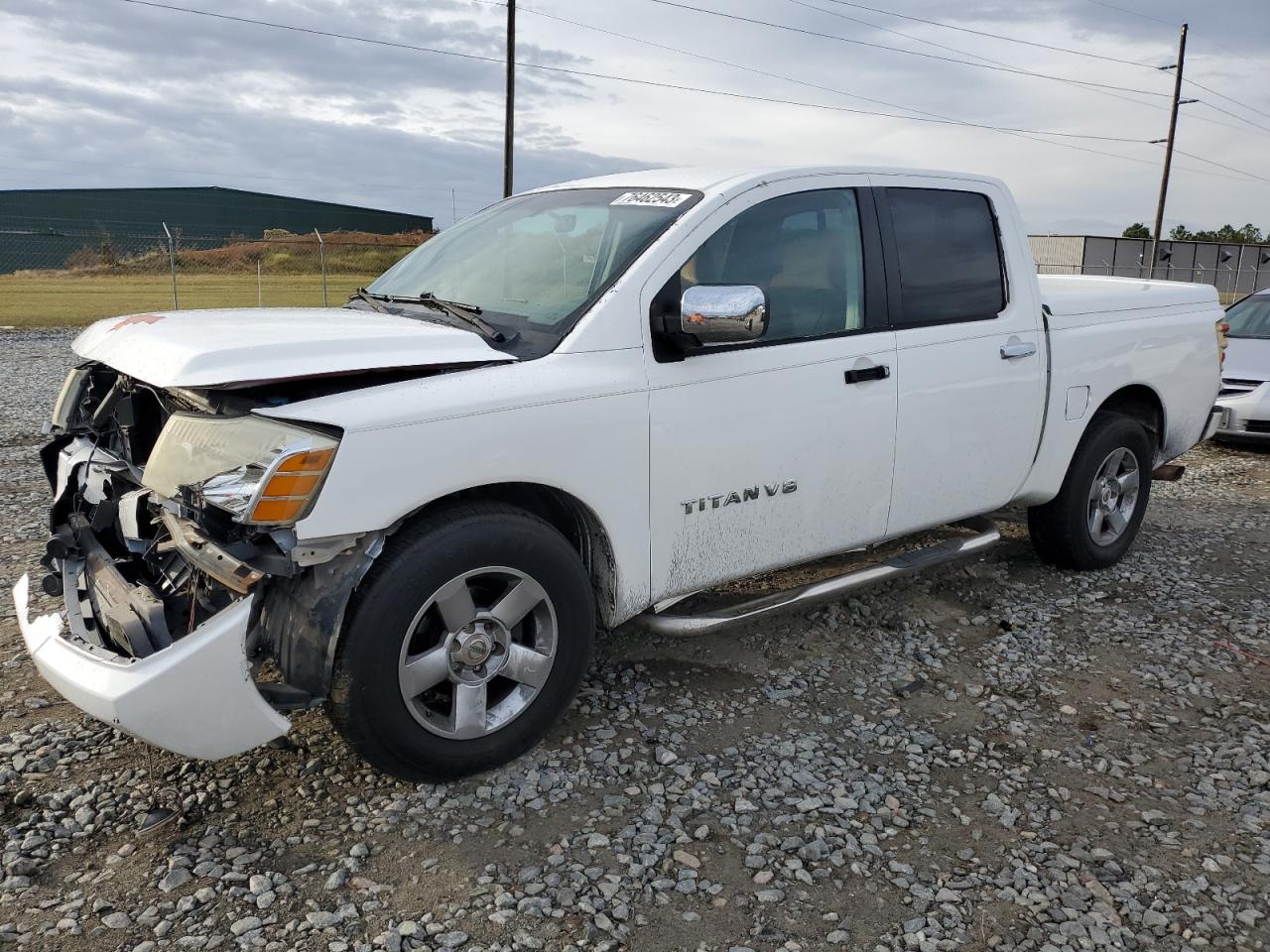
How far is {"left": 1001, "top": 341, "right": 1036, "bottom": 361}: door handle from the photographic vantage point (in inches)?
174

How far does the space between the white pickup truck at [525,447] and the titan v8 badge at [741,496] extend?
10mm

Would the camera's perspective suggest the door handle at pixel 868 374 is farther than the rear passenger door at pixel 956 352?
No

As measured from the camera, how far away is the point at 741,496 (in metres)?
3.58

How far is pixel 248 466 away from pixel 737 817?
1786 mm

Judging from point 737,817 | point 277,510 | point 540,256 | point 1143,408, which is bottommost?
point 737,817

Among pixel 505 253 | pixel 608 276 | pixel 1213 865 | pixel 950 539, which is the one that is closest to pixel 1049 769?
pixel 1213 865

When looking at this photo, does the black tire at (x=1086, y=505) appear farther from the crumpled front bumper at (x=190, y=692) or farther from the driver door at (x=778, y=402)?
the crumpled front bumper at (x=190, y=692)

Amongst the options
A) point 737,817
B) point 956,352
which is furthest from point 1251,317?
point 737,817

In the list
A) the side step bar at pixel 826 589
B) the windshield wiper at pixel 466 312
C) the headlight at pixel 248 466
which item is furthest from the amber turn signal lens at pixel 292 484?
the side step bar at pixel 826 589

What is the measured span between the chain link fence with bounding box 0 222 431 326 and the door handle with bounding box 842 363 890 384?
54.2 feet

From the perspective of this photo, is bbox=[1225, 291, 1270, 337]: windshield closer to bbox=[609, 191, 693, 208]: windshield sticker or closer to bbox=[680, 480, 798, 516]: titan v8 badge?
bbox=[680, 480, 798, 516]: titan v8 badge

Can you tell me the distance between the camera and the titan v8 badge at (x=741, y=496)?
3.46 m

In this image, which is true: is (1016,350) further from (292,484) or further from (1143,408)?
(292,484)

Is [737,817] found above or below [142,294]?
below
